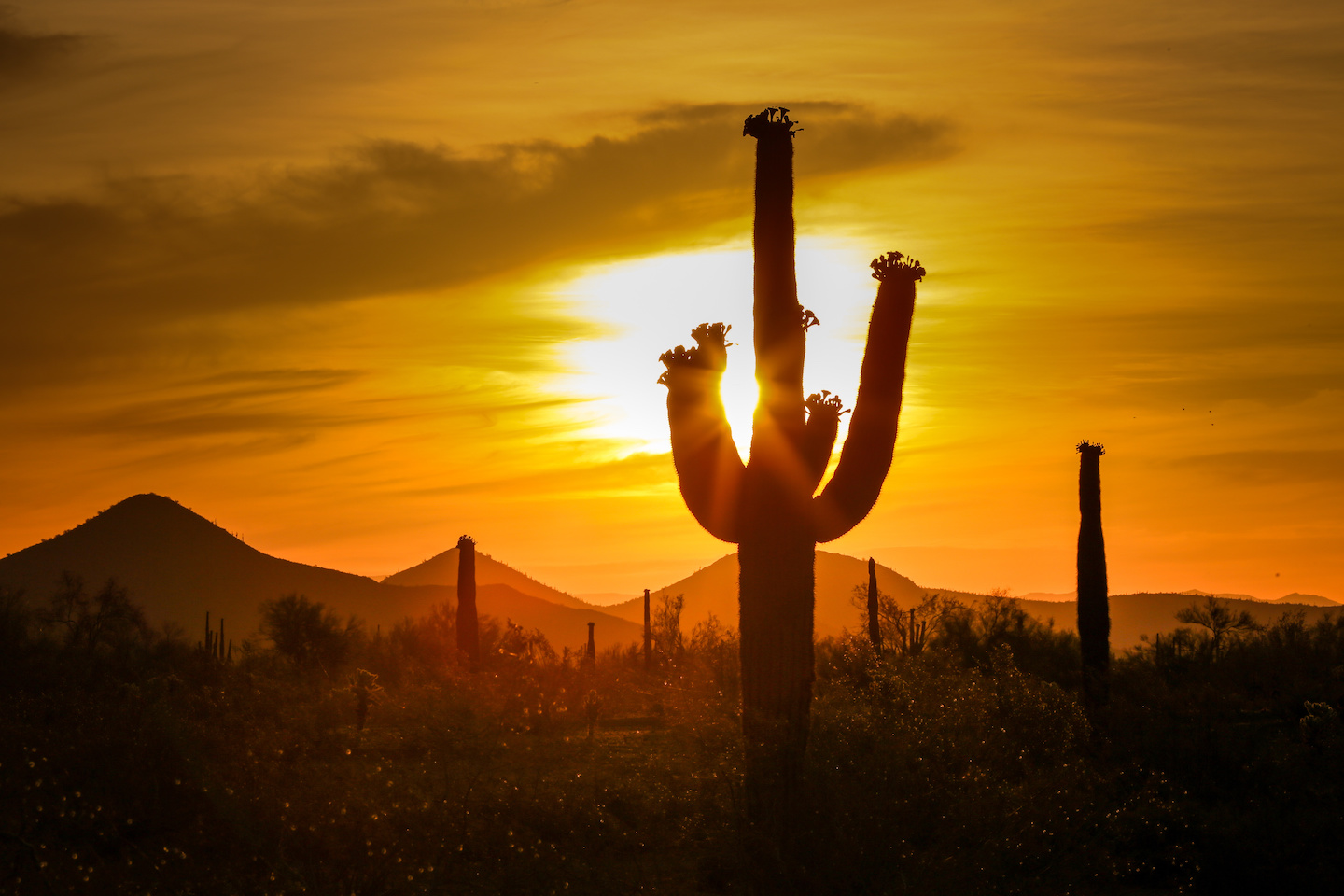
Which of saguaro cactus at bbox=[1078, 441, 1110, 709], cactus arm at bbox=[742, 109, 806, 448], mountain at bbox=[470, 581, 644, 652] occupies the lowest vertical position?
mountain at bbox=[470, 581, 644, 652]

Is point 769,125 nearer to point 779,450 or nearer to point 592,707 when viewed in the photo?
point 779,450

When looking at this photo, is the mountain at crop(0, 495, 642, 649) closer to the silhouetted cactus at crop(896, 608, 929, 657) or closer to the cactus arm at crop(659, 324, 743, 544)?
the silhouetted cactus at crop(896, 608, 929, 657)

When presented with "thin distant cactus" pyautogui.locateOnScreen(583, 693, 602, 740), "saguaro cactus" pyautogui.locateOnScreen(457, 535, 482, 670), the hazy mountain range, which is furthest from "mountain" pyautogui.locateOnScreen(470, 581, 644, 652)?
"thin distant cactus" pyautogui.locateOnScreen(583, 693, 602, 740)

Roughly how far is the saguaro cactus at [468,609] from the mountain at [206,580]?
278 feet

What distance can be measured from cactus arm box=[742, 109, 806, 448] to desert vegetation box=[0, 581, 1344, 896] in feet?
12.0

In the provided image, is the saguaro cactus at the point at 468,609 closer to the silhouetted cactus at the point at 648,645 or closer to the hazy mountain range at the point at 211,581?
the silhouetted cactus at the point at 648,645

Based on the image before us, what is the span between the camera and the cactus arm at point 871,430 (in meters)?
12.8

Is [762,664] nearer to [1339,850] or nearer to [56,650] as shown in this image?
[1339,850]

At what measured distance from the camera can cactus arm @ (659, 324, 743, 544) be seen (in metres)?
13.2

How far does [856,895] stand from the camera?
10.0 metres

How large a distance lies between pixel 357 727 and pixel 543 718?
376 centimetres

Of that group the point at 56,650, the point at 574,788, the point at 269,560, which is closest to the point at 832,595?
the point at 269,560

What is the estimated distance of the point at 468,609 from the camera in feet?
107

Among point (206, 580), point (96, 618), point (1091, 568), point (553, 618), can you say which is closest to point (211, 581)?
point (206, 580)
